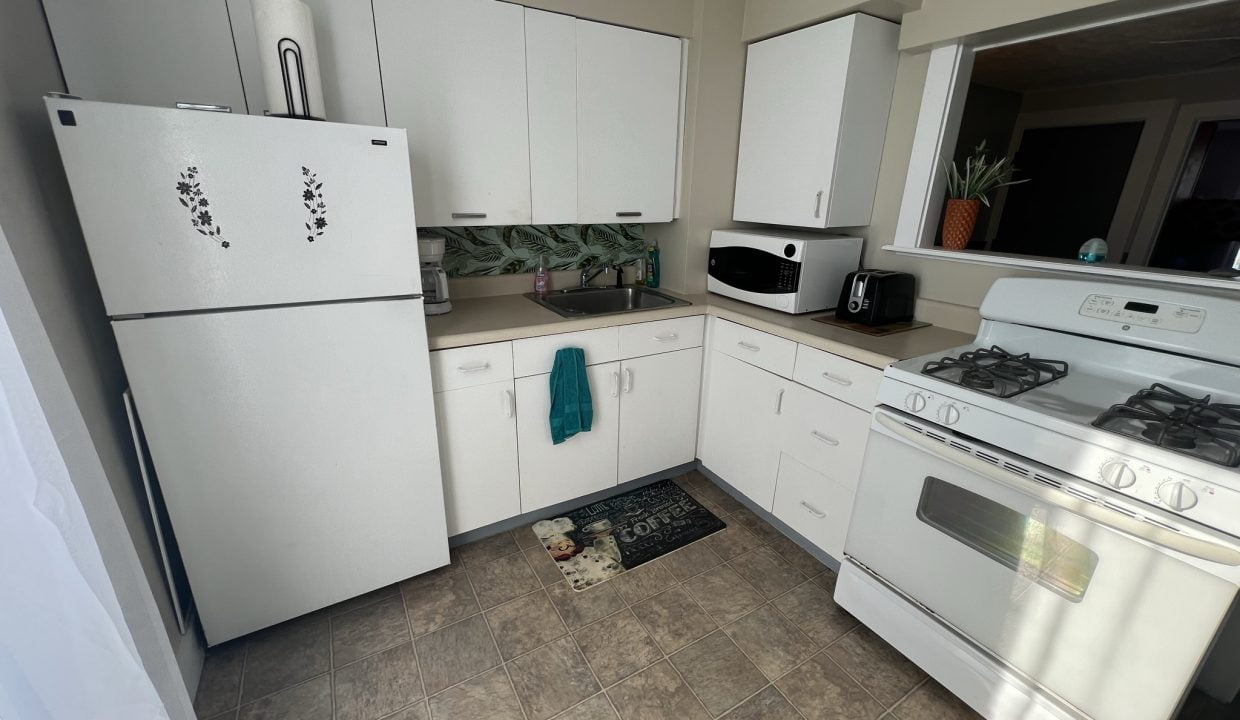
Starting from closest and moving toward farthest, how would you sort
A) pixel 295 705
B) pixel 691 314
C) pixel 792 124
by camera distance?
pixel 295 705, pixel 792 124, pixel 691 314

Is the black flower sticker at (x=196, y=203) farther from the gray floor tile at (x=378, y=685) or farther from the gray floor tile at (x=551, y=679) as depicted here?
the gray floor tile at (x=551, y=679)

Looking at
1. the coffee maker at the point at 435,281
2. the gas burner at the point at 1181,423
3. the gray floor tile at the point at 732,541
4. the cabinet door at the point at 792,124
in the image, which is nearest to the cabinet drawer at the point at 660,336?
the cabinet door at the point at 792,124

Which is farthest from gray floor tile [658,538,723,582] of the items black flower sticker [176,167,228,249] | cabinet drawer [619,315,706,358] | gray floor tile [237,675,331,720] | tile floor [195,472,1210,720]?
black flower sticker [176,167,228,249]

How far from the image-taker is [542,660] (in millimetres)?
1643

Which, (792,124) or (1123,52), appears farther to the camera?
(792,124)

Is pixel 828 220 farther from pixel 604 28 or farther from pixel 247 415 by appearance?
pixel 247 415

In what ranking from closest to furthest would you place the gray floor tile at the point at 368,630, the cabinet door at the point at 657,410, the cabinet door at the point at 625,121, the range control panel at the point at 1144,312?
the range control panel at the point at 1144,312, the gray floor tile at the point at 368,630, the cabinet door at the point at 625,121, the cabinet door at the point at 657,410

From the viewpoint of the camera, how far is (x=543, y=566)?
204cm

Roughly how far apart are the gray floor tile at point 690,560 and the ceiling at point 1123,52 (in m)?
2.19

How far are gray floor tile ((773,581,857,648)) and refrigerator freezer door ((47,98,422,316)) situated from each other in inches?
69.5

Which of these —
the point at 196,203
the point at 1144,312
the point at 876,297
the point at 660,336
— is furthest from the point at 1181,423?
the point at 196,203

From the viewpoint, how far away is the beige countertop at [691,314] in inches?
69.3

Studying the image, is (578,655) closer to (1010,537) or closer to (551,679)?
(551,679)

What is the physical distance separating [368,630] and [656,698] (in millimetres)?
1003
